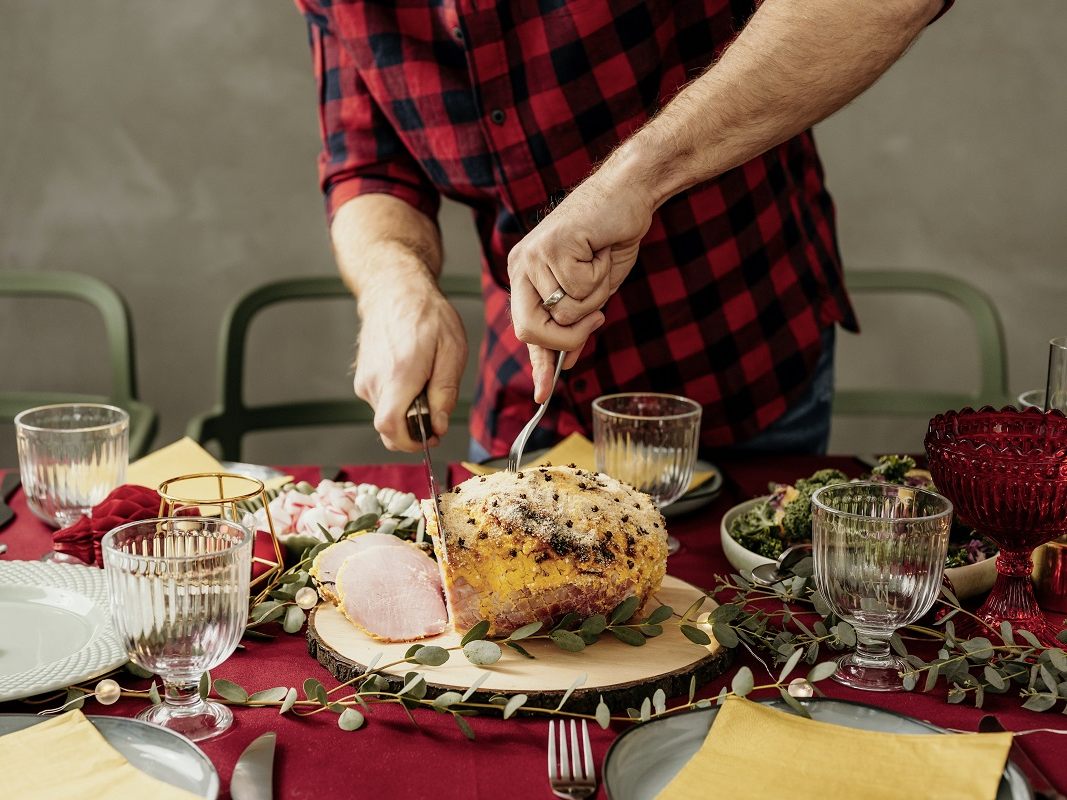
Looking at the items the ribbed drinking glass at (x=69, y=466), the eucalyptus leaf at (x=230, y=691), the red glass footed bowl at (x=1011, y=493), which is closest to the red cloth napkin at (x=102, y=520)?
the ribbed drinking glass at (x=69, y=466)

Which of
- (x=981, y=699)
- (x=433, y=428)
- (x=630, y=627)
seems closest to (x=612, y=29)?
(x=433, y=428)

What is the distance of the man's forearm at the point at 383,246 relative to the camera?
1.87m

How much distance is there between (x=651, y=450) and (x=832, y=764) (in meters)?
0.70

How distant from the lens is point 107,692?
115 cm

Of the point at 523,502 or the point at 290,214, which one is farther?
the point at 290,214

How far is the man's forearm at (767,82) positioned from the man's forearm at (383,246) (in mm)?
460

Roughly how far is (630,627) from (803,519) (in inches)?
14.1

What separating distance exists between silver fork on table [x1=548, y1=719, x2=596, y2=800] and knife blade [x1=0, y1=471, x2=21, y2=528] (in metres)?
1.06

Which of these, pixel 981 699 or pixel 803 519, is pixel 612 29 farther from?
pixel 981 699

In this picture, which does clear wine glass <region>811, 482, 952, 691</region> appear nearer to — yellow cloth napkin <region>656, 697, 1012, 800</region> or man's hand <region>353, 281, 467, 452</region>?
yellow cloth napkin <region>656, 697, 1012, 800</region>

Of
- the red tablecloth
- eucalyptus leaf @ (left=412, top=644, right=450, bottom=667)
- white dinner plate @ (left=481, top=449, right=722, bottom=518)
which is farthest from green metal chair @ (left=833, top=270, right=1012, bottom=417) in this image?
eucalyptus leaf @ (left=412, top=644, right=450, bottom=667)

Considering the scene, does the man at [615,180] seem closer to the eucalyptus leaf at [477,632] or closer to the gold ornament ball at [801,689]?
the eucalyptus leaf at [477,632]

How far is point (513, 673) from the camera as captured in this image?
1.19m

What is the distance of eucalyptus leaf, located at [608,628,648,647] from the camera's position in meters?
1.25
